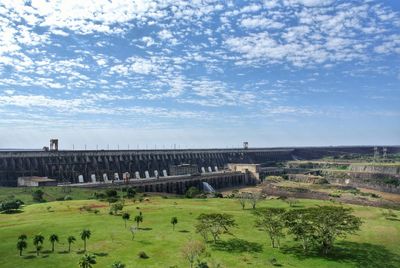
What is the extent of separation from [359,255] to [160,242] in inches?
1467

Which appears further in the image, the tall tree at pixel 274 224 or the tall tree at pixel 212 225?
the tall tree at pixel 212 225

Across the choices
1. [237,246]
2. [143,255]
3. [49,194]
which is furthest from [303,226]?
[49,194]

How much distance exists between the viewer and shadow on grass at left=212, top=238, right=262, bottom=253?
71125 mm

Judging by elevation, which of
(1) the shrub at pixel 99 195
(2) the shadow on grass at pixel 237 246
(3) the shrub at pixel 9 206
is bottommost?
(2) the shadow on grass at pixel 237 246

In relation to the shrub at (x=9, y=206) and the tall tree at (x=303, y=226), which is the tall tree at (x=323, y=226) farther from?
the shrub at (x=9, y=206)

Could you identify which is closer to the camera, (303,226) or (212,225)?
(303,226)

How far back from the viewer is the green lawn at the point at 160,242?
63906mm

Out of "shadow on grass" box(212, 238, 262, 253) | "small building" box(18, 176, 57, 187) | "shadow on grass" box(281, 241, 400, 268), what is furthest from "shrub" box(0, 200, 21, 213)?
"shadow on grass" box(281, 241, 400, 268)

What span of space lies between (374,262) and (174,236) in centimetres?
3750

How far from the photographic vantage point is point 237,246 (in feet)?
240

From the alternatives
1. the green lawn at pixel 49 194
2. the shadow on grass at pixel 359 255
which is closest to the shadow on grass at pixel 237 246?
the shadow on grass at pixel 359 255

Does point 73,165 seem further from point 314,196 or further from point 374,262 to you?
point 374,262

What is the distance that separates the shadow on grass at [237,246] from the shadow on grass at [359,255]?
5342mm

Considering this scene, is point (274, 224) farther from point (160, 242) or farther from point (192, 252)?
point (160, 242)
